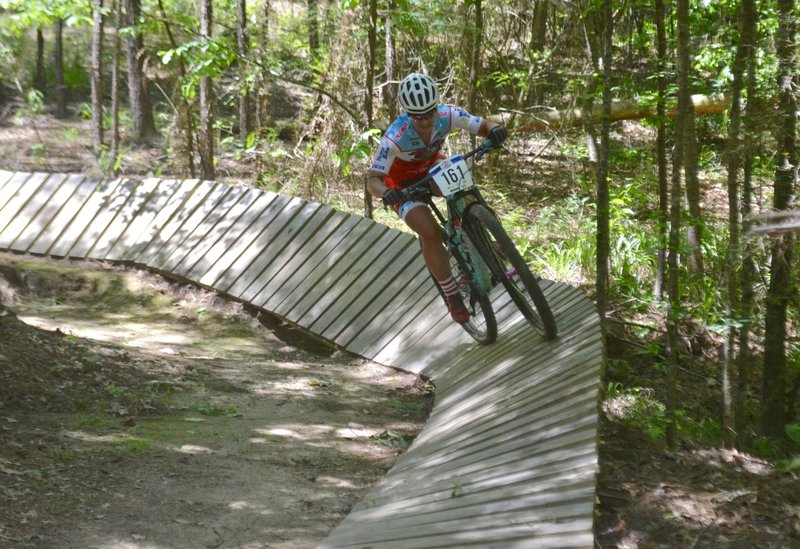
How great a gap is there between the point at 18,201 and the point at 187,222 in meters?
2.49

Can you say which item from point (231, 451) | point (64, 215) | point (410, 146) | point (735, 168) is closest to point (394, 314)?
point (410, 146)

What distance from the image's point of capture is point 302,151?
12422 mm

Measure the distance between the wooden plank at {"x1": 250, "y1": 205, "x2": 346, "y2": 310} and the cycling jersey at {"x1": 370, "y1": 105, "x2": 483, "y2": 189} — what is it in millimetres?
2311

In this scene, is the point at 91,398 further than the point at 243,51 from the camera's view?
No

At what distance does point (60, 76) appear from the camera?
1703cm

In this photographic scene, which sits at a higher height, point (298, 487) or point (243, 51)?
point (243, 51)

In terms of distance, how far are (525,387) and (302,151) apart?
27.2ft

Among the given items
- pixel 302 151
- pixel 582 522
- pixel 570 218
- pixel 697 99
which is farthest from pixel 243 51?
pixel 582 522

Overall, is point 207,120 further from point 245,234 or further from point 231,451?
point 231,451

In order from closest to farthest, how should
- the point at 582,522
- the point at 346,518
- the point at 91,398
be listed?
the point at 582,522 → the point at 346,518 → the point at 91,398

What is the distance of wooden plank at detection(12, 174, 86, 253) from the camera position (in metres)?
10.1

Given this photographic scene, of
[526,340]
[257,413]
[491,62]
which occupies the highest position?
[491,62]

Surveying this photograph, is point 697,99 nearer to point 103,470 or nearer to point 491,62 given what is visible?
point 491,62

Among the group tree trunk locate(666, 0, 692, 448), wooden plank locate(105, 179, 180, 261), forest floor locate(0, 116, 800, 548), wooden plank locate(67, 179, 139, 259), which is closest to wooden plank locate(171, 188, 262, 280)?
wooden plank locate(105, 179, 180, 261)
